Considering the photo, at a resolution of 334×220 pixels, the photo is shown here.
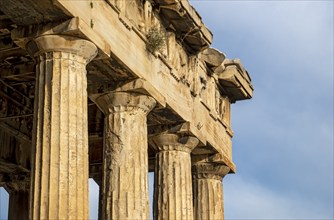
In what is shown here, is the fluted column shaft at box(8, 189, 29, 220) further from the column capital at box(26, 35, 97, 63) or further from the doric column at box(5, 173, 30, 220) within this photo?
the column capital at box(26, 35, 97, 63)

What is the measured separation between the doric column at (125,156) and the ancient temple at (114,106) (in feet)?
0.09

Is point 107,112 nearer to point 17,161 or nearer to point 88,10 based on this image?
point 88,10

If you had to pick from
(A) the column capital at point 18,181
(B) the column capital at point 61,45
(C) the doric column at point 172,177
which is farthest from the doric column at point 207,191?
(B) the column capital at point 61,45

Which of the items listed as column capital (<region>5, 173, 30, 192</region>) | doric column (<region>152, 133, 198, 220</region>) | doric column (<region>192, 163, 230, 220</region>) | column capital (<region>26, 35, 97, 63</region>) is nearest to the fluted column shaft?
column capital (<region>5, 173, 30, 192</region>)

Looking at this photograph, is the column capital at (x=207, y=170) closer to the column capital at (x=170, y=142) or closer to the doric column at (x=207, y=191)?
the doric column at (x=207, y=191)

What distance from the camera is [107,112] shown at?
24188 millimetres

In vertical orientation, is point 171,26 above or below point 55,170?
above

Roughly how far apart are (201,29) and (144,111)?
4.09 m

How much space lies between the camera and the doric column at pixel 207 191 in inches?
1217

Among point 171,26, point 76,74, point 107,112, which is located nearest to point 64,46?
point 76,74

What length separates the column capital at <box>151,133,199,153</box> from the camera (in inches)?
1083

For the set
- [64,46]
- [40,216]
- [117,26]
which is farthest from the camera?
[117,26]

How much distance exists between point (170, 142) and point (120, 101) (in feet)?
13.7

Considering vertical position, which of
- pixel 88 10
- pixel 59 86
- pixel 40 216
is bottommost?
pixel 40 216
